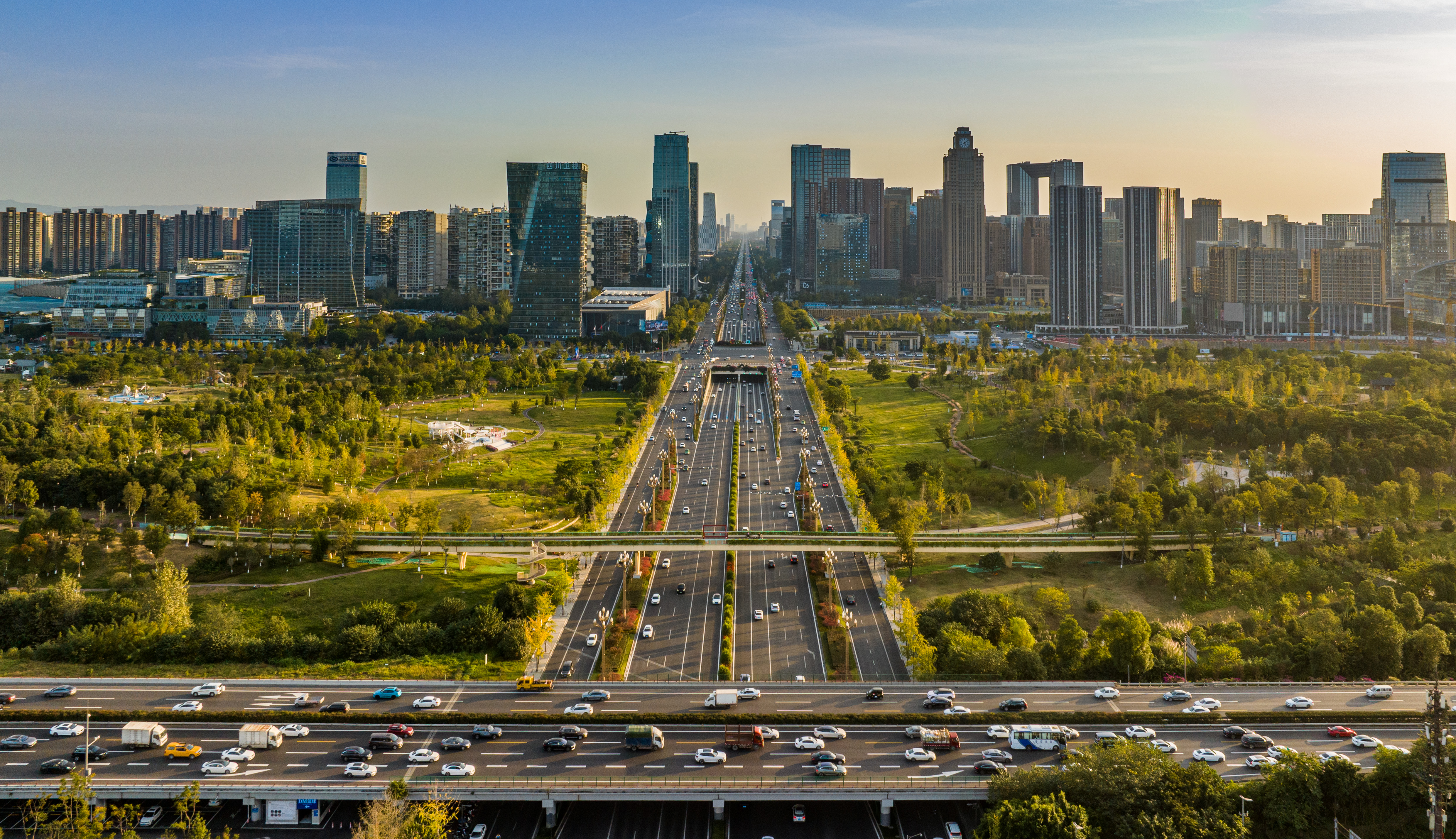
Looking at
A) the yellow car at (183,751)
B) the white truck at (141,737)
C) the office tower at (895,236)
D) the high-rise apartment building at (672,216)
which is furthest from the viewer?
the office tower at (895,236)

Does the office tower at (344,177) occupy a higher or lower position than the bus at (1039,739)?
higher

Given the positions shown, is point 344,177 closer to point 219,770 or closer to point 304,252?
point 304,252

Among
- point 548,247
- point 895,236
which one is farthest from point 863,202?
point 548,247

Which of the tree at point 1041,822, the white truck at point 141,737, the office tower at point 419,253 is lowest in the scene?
the tree at point 1041,822

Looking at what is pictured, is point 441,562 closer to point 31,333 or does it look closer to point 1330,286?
point 31,333

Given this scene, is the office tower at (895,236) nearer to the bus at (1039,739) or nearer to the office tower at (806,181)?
the office tower at (806,181)

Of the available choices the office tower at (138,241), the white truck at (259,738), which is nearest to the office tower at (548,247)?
the white truck at (259,738)

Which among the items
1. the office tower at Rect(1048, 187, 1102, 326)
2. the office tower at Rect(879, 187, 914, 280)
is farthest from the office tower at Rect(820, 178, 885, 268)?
the office tower at Rect(1048, 187, 1102, 326)
